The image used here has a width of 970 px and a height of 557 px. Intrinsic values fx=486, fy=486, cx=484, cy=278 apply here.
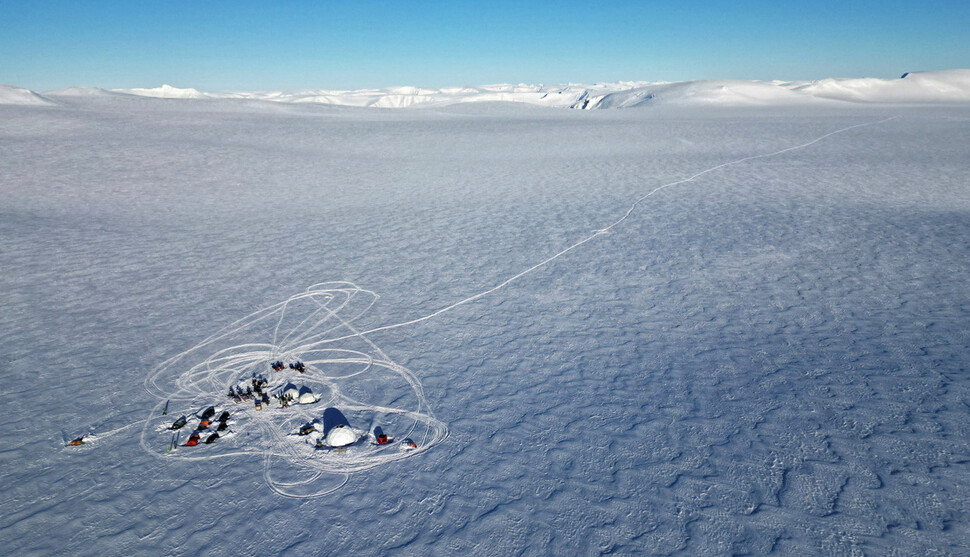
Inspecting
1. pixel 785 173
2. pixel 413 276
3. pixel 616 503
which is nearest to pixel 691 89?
pixel 785 173

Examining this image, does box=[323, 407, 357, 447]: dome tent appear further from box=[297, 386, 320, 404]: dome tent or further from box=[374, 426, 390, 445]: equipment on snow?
box=[297, 386, 320, 404]: dome tent

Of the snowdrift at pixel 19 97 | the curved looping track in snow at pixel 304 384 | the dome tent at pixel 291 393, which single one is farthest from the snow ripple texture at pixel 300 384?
the snowdrift at pixel 19 97

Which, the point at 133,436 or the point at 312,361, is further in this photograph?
the point at 312,361

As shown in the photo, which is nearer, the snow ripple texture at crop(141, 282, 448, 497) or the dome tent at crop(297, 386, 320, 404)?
the snow ripple texture at crop(141, 282, 448, 497)

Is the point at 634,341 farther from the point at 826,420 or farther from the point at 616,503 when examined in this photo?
the point at 616,503

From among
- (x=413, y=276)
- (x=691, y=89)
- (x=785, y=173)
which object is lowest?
(x=413, y=276)

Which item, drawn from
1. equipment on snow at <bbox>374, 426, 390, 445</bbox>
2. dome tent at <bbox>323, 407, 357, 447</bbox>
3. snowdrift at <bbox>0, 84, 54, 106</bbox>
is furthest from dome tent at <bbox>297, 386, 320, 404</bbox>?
snowdrift at <bbox>0, 84, 54, 106</bbox>

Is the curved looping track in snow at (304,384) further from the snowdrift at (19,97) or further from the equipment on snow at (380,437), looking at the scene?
the snowdrift at (19,97)
